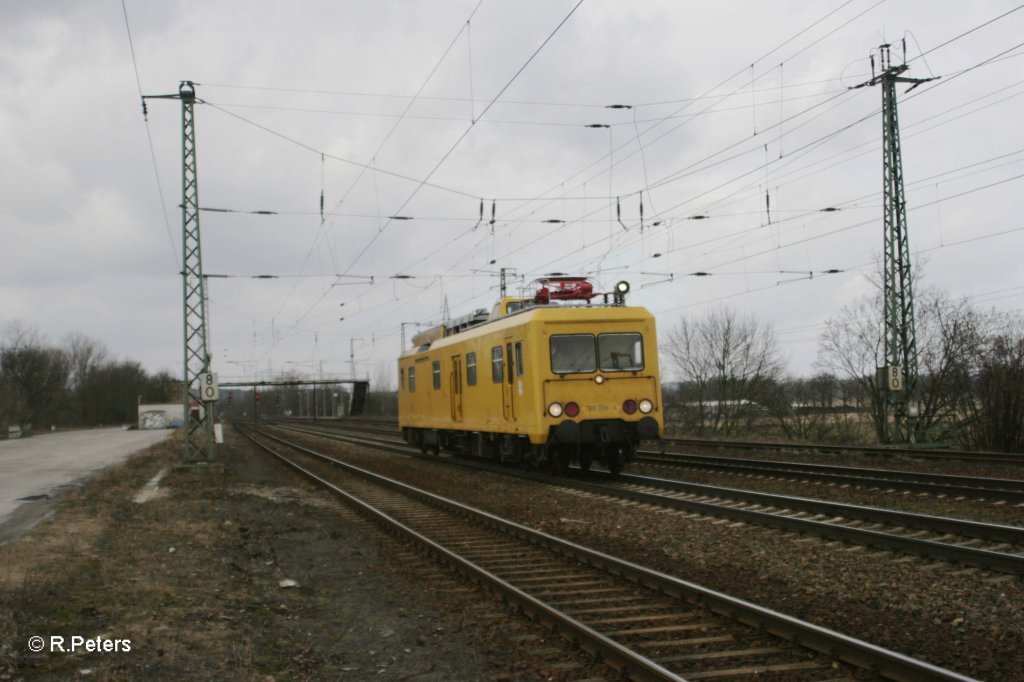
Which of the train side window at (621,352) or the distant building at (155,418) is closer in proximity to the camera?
the train side window at (621,352)

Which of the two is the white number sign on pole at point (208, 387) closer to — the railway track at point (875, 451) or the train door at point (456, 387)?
the train door at point (456, 387)

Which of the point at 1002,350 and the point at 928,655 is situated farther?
the point at 1002,350

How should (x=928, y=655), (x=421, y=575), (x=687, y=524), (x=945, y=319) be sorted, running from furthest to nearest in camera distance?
(x=945, y=319) < (x=687, y=524) < (x=421, y=575) < (x=928, y=655)

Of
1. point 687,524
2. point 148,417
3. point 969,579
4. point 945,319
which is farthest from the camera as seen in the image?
point 148,417

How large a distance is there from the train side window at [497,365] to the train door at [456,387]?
109 inches

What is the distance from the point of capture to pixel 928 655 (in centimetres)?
570

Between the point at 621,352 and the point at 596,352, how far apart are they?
544 mm

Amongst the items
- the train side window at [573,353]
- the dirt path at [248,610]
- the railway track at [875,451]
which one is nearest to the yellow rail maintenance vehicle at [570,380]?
the train side window at [573,353]

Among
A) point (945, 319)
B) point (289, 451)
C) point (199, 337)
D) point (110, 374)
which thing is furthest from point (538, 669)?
point (110, 374)

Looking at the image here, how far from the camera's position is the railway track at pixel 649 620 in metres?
5.49

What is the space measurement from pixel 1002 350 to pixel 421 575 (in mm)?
20461

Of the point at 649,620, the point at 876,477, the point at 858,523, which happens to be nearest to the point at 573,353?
the point at 876,477

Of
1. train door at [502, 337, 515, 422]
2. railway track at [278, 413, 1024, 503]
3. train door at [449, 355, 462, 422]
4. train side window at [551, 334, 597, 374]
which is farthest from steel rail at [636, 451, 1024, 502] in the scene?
train door at [449, 355, 462, 422]

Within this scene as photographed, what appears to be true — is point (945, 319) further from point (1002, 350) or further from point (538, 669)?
point (538, 669)
